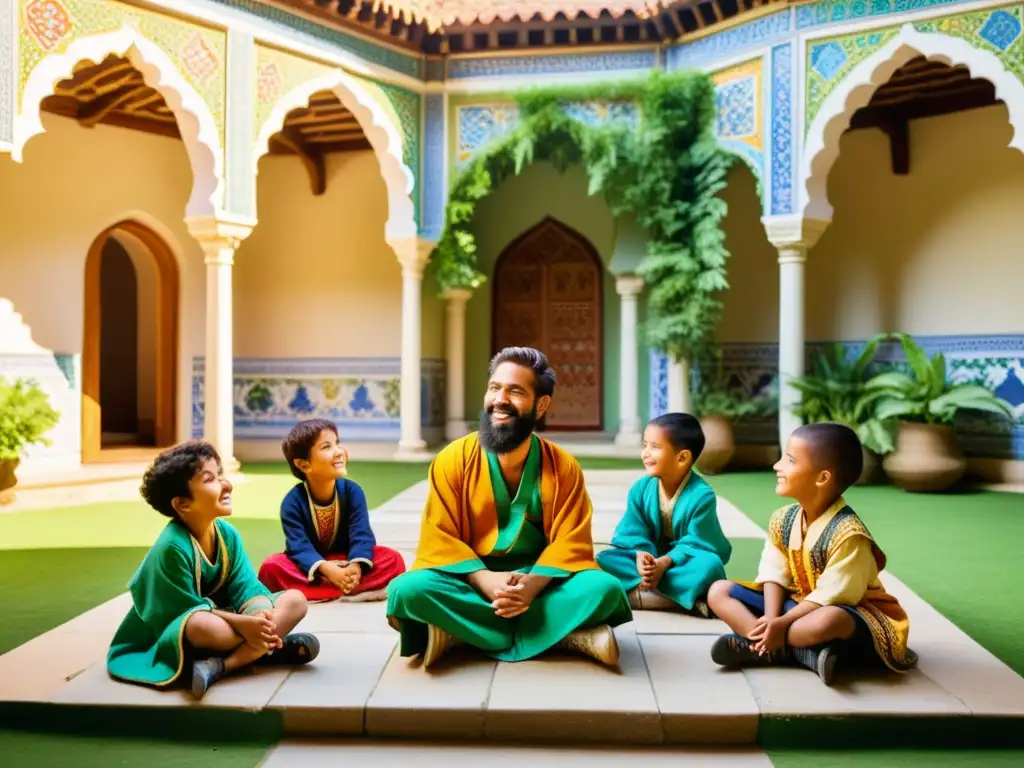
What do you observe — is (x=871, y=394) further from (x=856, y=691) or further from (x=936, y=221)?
(x=856, y=691)

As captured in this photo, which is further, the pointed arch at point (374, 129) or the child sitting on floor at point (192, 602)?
the pointed arch at point (374, 129)

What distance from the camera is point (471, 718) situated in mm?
3082

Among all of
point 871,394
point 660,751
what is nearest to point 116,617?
point 660,751

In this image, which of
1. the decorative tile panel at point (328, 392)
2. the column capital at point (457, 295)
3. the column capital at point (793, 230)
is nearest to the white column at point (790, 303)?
the column capital at point (793, 230)

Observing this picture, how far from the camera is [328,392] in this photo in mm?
13320

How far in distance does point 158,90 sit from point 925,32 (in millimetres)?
7103

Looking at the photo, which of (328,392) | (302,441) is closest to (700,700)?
(302,441)

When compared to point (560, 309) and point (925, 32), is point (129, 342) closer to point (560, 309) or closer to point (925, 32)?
point (560, 309)

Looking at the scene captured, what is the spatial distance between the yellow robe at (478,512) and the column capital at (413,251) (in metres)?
8.14

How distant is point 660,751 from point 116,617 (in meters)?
2.63

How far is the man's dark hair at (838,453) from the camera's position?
Answer: 3383 mm

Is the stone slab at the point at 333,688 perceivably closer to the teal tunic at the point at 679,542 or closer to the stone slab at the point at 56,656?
the stone slab at the point at 56,656

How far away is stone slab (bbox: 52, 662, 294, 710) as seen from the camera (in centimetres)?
314

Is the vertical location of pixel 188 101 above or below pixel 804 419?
above
